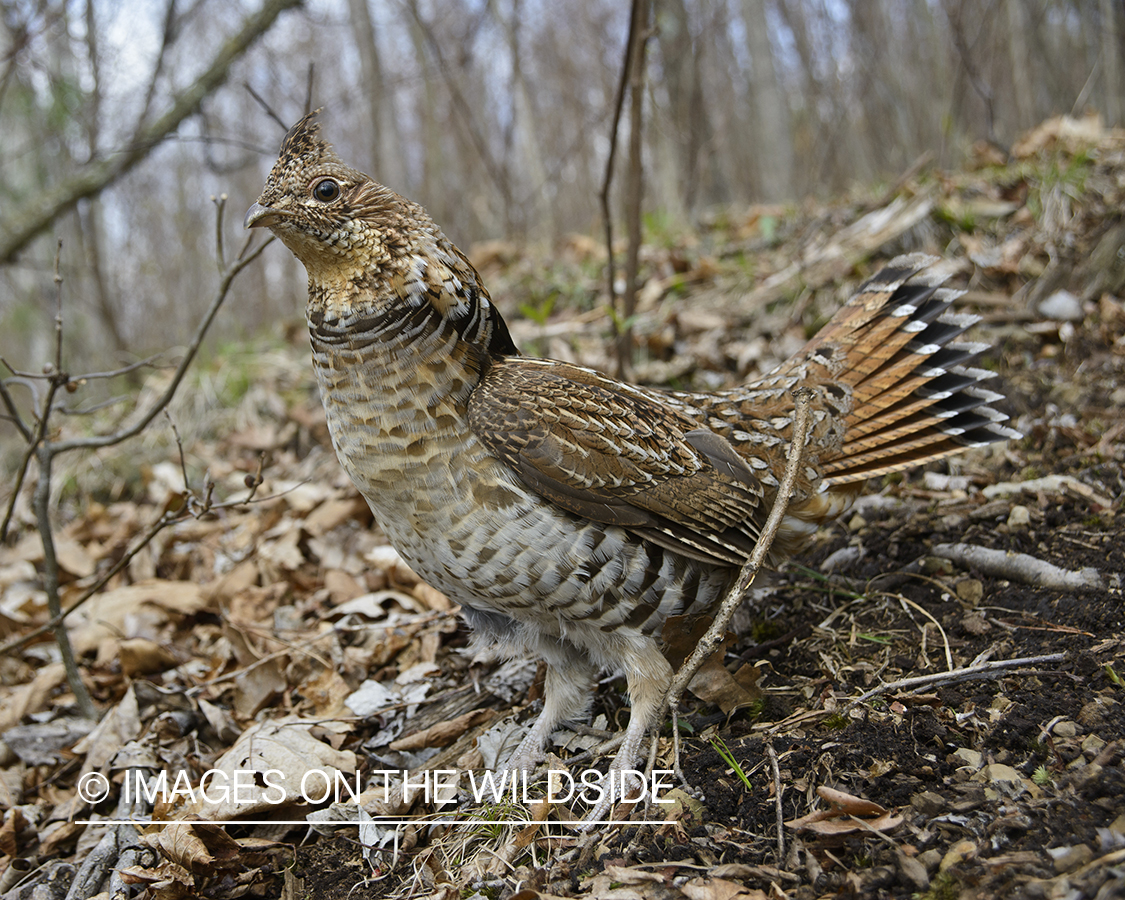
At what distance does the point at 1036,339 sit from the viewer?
16.0ft

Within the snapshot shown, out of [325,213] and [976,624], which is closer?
[325,213]

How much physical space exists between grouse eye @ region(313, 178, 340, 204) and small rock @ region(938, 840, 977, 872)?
103 inches

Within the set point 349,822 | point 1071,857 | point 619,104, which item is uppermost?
point 619,104

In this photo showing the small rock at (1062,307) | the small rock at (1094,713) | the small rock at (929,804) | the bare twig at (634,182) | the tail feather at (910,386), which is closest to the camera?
the small rock at (929,804)

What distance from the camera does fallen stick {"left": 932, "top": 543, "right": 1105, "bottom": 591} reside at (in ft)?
9.80

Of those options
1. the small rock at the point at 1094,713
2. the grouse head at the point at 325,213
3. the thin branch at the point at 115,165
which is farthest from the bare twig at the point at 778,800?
the thin branch at the point at 115,165

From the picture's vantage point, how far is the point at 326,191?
267 centimetres

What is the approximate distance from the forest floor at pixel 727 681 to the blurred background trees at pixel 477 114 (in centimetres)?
250

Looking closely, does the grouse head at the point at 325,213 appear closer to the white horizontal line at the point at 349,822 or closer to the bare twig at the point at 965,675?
the white horizontal line at the point at 349,822

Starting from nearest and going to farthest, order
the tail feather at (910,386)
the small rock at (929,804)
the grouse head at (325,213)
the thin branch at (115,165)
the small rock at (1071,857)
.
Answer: the small rock at (1071,857) → the small rock at (929,804) → the grouse head at (325,213) → the tail feather at (910,386) → the thin branch at (115,165)

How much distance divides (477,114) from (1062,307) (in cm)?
1258

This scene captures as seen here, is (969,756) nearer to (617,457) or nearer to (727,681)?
(727,681)

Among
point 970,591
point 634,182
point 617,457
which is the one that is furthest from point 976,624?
point 634,182

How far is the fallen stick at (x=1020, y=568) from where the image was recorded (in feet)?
9.80
